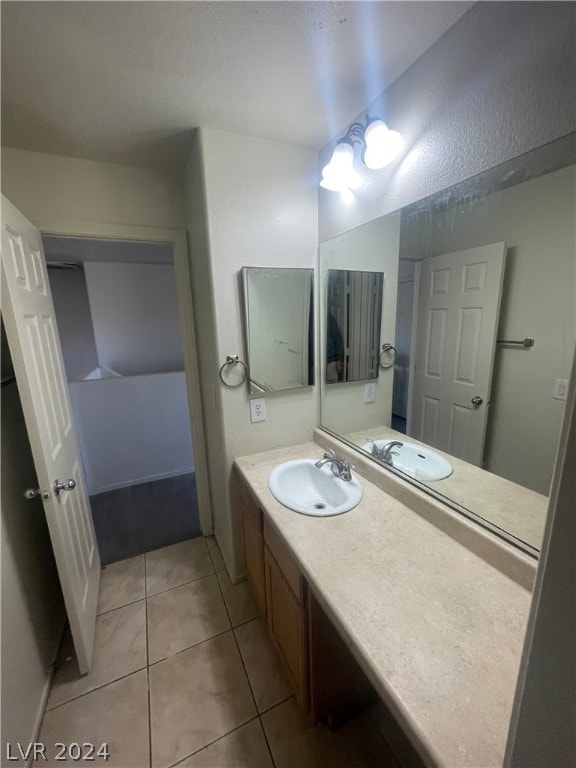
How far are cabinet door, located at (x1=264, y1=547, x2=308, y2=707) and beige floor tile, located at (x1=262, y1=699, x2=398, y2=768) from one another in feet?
0.30

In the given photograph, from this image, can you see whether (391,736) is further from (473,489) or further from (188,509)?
(188,509)

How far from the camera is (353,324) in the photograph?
1.57 meters

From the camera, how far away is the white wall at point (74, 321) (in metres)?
3.81

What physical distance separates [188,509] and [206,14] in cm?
276

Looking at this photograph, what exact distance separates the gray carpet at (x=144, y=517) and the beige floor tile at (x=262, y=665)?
0.88 metres

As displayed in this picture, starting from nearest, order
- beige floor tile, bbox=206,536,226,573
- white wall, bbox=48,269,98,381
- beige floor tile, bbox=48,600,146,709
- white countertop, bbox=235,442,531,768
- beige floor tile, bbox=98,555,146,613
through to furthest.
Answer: white countertop, bbox=235,442,531,768, beige floor tile, bbox=48,600,146,709, beige floor tile, bbox=98,555,146,613, beige floor tile, bbox=206,536,226,573, white wall, bbox=48,269,98,381

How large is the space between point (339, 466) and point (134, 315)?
3.47 m

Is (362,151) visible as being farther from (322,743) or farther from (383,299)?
(322,743)

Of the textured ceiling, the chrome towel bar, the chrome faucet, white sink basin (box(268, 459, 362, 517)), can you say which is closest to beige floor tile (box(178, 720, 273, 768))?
white sink basin (box(268, 459, 362, 517))

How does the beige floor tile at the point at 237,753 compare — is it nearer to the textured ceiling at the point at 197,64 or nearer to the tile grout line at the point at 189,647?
the tile grout line at the point at 189,647

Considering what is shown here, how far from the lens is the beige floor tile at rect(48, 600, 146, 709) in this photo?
132 centimetres

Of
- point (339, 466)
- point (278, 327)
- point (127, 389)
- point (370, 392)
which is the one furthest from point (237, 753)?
point (127, 389)

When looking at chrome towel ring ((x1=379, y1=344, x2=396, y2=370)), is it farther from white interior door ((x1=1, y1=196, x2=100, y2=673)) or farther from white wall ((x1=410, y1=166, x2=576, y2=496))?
white interior door ((x1=1, y1=196, x2=100, y2=673))

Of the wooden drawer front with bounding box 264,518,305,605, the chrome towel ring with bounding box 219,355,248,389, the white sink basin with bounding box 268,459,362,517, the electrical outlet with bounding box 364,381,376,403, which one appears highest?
the chrome towel ring with bounding box 219,355,248,389
